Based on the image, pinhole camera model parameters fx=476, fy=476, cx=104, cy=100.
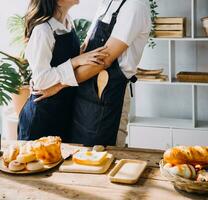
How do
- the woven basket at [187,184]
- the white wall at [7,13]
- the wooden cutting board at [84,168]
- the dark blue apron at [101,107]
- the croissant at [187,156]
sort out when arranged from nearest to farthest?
the woven basket at [187,184] < the croissant at [187,156] < the wooden cutting board at [84,168] < the dark blue apron at [101,107] < the white wall at [7,13]

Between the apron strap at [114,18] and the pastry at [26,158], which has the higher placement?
the apron strap at [114,18]

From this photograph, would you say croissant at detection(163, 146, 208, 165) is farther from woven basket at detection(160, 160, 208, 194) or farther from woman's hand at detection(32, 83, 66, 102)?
woman's hand at detection(32, 83, 66, 102)

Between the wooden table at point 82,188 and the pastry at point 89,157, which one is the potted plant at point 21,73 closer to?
the pastry at point 89,157

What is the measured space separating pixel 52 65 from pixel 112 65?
32cm

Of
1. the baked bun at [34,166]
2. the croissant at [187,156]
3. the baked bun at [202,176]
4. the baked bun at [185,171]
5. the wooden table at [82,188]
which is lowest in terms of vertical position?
the wooden table at [82,188]

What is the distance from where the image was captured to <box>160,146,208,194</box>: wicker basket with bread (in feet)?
5.35

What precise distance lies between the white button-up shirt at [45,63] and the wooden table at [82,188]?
62 centimetres

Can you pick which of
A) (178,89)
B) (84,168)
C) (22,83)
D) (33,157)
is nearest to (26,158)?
(33,157)

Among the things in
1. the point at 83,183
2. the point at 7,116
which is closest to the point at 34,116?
the point at 83,183

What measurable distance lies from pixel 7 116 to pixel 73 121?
6.33 ft

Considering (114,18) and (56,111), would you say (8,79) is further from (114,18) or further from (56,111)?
(114,18)

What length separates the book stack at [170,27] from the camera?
13.3 feet

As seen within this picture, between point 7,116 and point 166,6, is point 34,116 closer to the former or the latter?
point 7,116

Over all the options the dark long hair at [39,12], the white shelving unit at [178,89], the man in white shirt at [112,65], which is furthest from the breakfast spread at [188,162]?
the white shelving unit at [178,89]
